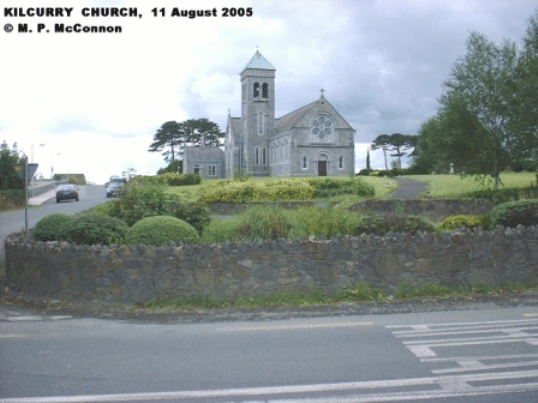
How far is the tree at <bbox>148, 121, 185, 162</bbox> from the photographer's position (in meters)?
106

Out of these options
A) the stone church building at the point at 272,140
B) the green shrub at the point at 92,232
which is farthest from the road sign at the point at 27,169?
the stone church building at the point at 272,140

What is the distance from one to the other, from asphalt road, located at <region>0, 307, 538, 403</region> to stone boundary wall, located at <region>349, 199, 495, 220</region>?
63.6ft

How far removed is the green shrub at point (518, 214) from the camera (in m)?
17.4

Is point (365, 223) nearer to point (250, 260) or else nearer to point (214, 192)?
point (250, 260)

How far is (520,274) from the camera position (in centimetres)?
1230

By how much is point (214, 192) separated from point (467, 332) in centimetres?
2597

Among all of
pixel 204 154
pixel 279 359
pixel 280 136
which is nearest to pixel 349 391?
pixel 279 359

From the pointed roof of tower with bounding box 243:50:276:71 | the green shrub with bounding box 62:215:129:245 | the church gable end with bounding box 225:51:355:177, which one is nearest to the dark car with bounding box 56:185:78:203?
the church gable end with bounding box 225:51:355:177

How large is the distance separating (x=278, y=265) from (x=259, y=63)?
75708 mm

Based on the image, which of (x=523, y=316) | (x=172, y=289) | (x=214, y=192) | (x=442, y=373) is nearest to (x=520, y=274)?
(x=523, y=316)

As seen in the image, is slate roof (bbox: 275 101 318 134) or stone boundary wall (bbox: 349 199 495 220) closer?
stone boundary wall (bbox: 349 199 495 220)

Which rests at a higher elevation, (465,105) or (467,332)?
(465,105)

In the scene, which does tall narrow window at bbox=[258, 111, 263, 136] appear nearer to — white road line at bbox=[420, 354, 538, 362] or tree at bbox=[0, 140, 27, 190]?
tree at bbox=[0, 140, 27, 190]

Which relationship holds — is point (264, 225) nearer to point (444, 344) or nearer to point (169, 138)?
point (444, 344)
